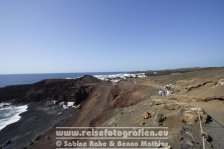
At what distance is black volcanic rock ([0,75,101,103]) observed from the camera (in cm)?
6049

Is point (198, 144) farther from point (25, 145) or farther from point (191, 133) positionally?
point (25, 145)

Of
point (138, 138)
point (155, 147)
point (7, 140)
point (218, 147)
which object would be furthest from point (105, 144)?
point (7, 140)

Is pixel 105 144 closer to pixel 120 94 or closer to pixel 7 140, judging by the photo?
pixel 7 140

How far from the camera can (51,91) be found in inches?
2719

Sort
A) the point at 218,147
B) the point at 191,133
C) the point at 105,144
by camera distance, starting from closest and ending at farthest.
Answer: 1. the point at 218,147
2. the point at 191,133
3. the point at 105,144

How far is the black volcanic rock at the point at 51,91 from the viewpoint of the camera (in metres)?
60.5

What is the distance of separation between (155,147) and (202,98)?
38.0 ft

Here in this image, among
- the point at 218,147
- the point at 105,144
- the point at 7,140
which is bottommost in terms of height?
the point at 7,140

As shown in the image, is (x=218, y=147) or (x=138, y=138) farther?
(x=138, y=138)

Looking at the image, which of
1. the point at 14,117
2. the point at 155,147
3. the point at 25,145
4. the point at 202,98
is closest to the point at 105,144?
the point at 155,147

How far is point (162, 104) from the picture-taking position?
22000 millimetres

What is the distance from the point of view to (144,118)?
1970 cm

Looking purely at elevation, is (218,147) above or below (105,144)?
above

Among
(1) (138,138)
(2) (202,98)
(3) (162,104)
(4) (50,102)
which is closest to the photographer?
(1) (138,138)
